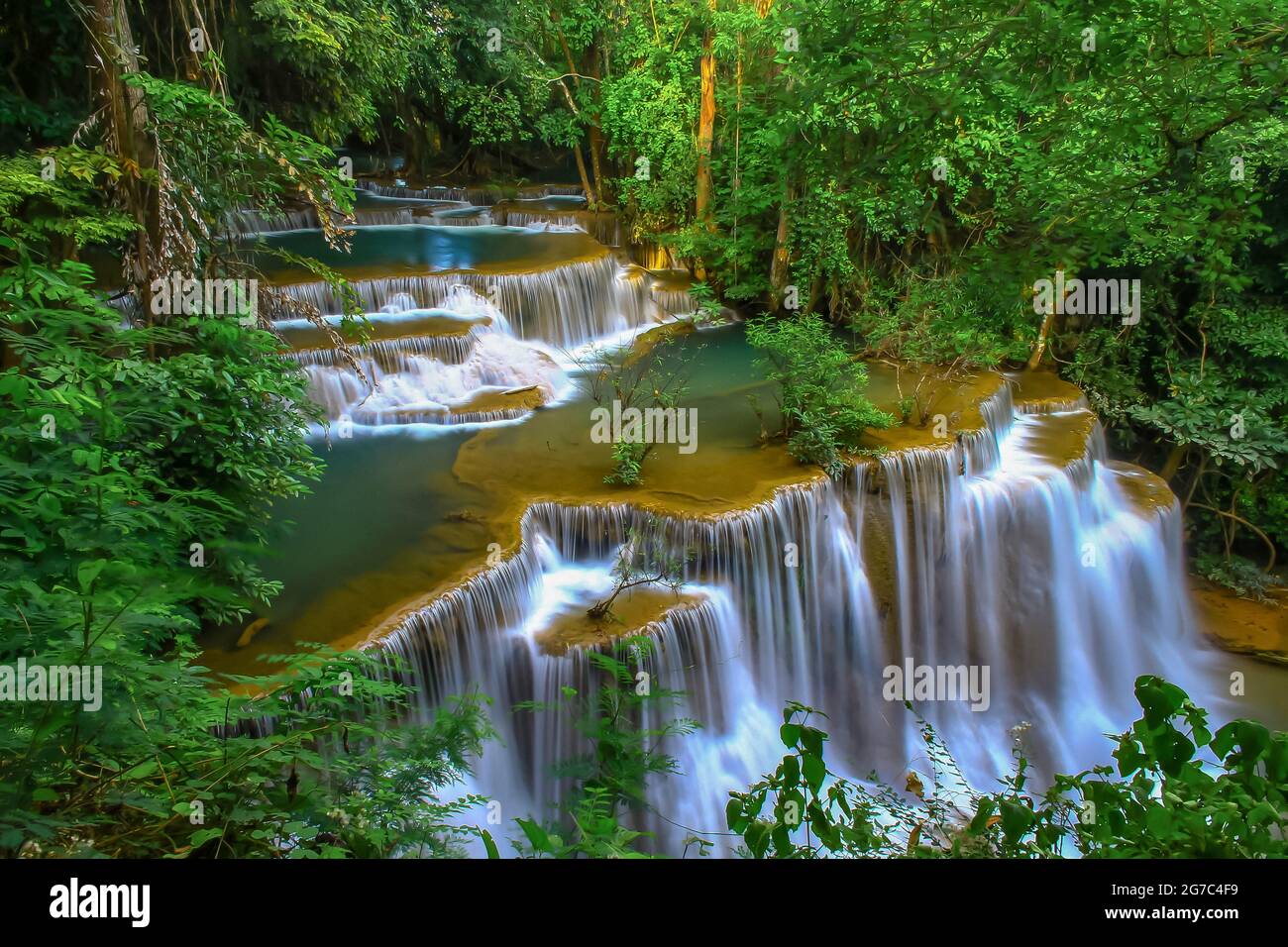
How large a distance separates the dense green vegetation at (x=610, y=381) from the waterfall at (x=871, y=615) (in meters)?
0.62

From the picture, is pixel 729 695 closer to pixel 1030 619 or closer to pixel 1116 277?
pixel 1030 619

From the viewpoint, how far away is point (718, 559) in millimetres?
6965

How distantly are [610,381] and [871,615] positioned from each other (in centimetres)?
419

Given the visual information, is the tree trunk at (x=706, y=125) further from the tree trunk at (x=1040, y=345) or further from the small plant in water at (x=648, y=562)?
the small plant in water at (x=648, y=562)

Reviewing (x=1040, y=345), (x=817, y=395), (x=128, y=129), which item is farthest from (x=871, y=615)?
(x=128, y=129)

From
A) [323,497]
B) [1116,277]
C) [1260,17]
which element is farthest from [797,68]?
[1116,277]

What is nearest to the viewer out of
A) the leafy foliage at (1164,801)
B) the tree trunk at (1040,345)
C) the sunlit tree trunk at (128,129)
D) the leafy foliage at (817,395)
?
the leafy foliage at (1164,801)

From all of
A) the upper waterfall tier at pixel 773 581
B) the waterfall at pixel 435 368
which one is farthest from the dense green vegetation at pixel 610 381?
the waterfall at pixel 435 368

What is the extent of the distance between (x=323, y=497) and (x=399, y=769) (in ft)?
17.7

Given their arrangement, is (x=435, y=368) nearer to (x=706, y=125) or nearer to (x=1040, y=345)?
(x=706, y=125)

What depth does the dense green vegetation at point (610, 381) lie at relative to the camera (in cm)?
215

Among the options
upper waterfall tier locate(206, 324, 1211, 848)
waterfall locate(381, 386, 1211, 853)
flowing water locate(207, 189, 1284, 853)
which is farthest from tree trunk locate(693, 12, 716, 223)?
waterfall locate(381, 386, 1211, 853)

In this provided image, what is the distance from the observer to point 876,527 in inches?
317

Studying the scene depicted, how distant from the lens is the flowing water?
20.0 feet
